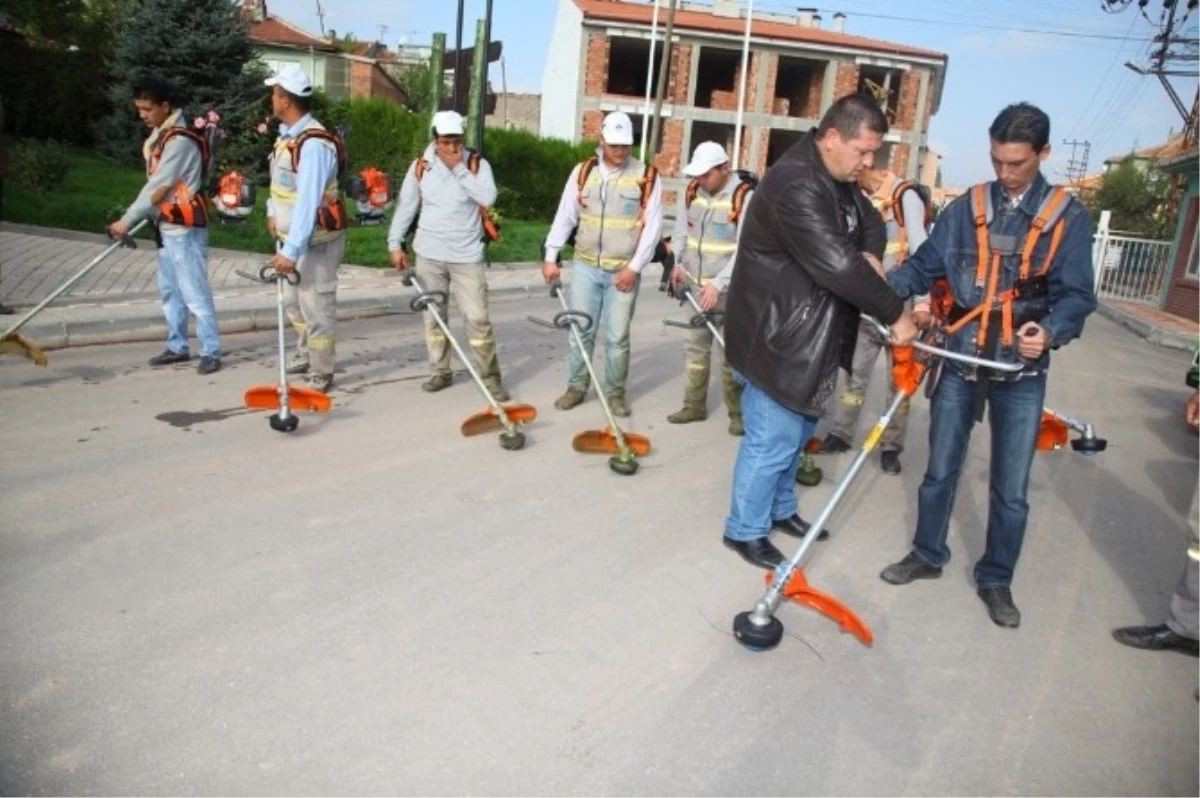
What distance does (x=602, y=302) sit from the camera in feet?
20.5

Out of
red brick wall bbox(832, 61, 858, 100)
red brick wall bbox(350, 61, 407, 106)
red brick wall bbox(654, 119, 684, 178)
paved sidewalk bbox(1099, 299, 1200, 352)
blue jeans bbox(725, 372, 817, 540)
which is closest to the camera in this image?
blue jeans bbox(725, 372, 817, 540)

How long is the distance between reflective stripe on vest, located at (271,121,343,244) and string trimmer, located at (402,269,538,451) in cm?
67

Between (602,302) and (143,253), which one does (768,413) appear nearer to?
(602,302)

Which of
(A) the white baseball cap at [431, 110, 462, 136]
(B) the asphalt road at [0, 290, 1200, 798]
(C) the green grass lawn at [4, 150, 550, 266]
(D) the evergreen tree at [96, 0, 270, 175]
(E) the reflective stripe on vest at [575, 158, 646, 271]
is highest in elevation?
(D) the evergreen tree at [96, 0, 270, 175]

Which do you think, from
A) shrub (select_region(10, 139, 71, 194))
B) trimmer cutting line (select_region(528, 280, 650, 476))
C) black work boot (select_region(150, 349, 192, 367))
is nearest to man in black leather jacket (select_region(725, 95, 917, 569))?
trimmer cutting line (select_region(528, 280, 650, 476))

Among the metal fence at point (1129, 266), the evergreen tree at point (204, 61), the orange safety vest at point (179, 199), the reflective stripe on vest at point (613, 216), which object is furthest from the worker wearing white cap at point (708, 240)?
the metal fence at point (1129, 266)

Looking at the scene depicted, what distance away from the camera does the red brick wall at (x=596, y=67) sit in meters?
36.4

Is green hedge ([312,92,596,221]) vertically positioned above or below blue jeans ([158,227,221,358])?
above

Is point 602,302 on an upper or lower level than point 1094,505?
upper

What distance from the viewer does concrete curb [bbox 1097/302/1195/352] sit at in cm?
1389

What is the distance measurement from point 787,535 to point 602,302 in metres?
2.43

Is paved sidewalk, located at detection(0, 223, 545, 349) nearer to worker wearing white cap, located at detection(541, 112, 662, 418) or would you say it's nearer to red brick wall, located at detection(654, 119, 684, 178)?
worker wearing white cap, located at detection(541, 112, 662, 418)

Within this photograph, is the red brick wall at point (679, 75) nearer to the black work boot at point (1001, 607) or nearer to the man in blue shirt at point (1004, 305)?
the man in blue shirt at point (1004, 305)

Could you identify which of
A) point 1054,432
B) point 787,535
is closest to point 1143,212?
point 1054,432
